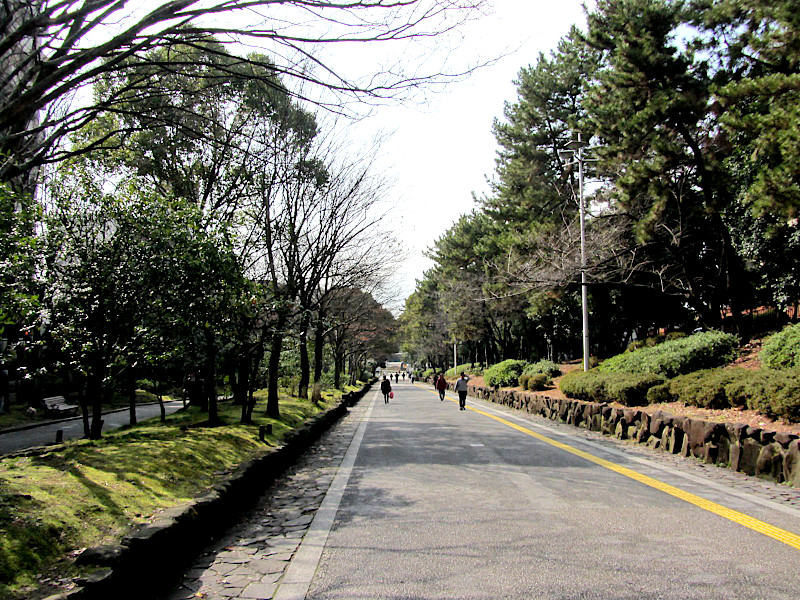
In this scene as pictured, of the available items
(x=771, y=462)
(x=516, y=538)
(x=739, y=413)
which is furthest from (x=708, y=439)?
(x=516, y=538)

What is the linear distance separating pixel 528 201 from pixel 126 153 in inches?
873

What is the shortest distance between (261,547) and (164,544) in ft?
3.81

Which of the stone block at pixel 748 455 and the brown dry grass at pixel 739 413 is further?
the brown dry grass at pixel 739 413

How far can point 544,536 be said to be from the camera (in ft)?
17.5

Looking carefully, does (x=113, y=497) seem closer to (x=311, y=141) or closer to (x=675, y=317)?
(x=311, y=141)

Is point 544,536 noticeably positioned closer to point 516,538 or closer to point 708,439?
point 516,538

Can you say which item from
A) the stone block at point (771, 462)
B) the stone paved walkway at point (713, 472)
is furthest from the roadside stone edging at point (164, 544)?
the stone block at point (771, 462)

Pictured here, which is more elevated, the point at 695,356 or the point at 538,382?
the point at 695,356

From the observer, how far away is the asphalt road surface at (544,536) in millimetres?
4152

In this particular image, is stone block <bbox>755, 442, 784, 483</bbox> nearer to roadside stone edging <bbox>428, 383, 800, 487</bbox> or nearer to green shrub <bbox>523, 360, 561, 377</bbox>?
roadside stone edging <bbox>428, 383, 800, 487</bbox>

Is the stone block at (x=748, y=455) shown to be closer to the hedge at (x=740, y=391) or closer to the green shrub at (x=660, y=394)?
the hedge at (x=740, y=391)

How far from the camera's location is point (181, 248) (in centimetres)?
874

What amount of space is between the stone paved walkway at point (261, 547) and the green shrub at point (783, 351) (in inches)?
385

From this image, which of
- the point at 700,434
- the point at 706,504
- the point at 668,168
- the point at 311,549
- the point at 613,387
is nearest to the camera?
the point at 311,549
